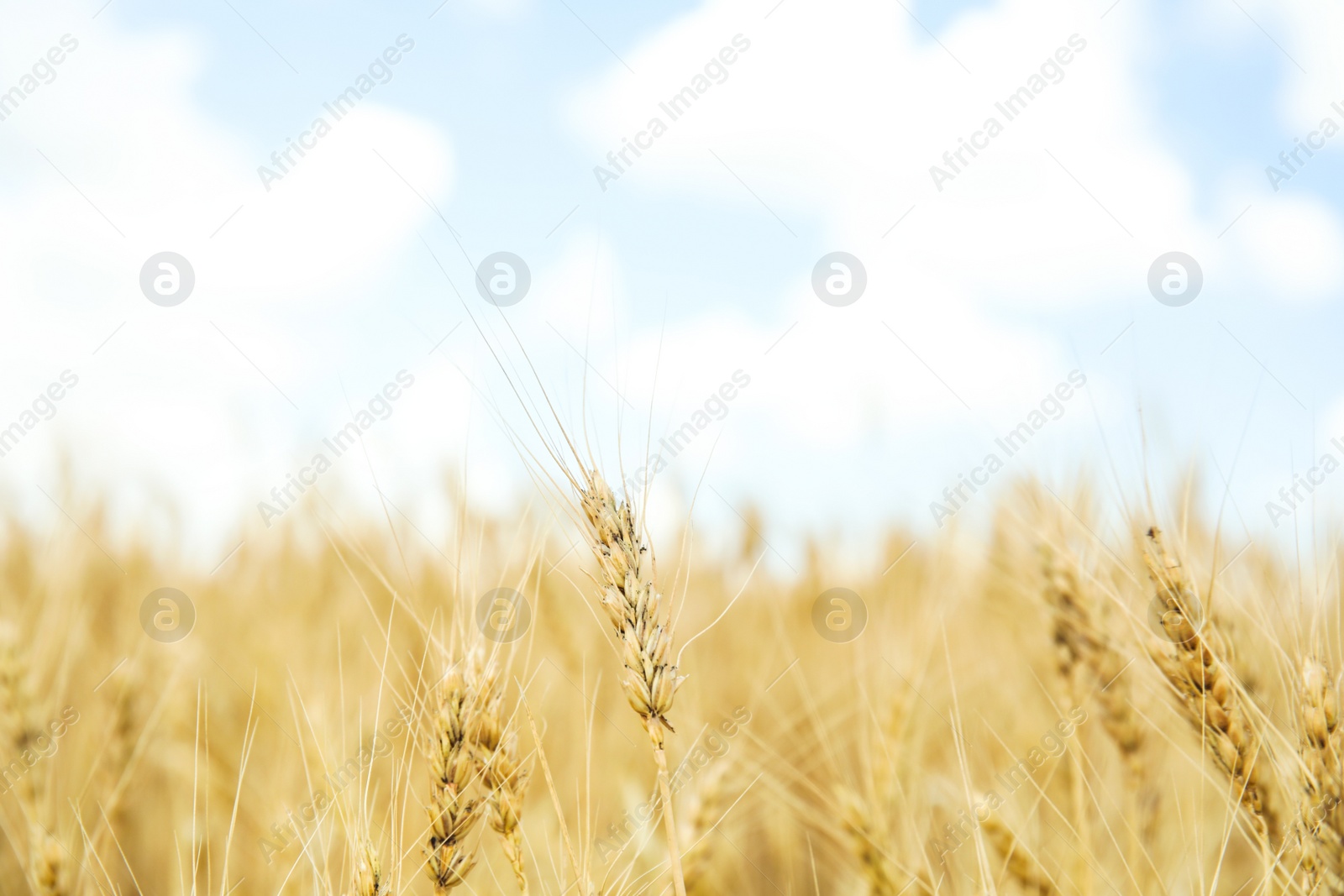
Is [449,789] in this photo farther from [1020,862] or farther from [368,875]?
[1020,862]

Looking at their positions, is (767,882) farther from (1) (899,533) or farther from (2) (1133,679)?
(1) (899,533)

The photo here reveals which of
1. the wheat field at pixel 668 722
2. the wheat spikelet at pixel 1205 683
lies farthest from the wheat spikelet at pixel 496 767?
the wheat spikelet at pixel 1205 683

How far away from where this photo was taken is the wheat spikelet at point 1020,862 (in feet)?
6.34

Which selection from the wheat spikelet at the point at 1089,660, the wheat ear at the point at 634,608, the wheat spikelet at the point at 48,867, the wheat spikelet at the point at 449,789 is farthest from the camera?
the wheat spikelet at the point at 1089,660

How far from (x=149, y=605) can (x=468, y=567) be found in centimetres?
283

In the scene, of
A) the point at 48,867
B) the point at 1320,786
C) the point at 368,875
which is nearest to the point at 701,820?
the point at 368,875

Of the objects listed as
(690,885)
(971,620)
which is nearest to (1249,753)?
(690,885)

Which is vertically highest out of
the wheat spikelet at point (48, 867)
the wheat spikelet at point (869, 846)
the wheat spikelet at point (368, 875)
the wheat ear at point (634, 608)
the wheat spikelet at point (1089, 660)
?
the wheat spikelet at point (1089, 660)

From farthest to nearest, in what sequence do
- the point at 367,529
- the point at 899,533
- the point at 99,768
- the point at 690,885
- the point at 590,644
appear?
the point at 899,533 < the point at 367,529 < the point at 590,644 < the point at 99,768 < the point at 690,885

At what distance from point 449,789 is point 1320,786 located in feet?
5.61

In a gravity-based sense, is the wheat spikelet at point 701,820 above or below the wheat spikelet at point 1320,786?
below

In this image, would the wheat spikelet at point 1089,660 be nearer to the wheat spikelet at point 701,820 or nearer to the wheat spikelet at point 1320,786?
the wheat spikelet at point 1320,786

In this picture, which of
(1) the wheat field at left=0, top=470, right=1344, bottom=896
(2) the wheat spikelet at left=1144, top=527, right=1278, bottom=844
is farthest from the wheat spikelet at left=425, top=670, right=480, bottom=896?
(2) the wheat spikelet at left=1144, top=527, right=1278, bottom=844

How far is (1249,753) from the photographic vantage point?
1672mm
